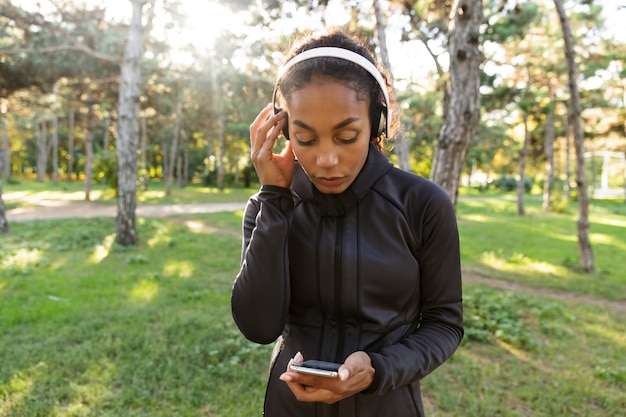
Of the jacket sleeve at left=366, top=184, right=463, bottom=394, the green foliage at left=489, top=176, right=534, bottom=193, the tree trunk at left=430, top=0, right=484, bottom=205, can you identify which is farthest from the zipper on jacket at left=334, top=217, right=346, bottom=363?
the green foliage at left=489, top=176, right=534, bottom=193

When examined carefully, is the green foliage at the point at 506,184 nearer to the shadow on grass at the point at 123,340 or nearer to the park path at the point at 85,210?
the park path at the point at 85,210

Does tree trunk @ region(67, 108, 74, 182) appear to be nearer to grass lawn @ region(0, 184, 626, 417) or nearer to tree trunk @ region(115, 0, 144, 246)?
tree trunk @ region(115, 0, 144, 246)

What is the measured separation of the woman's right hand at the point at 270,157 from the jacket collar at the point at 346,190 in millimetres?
46

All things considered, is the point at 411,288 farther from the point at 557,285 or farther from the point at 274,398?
the point at 557,285

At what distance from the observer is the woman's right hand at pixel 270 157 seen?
1404 millimetres

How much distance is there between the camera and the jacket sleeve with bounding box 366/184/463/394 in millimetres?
1312

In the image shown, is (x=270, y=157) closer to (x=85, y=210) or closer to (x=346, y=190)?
(x=346, y=190)

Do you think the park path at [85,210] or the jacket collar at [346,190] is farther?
the park path at [85,210]

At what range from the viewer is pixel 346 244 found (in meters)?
1.37

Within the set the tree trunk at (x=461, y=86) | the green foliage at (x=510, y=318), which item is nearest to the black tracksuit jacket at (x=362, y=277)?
the tree trunk at (x=461, y=86)

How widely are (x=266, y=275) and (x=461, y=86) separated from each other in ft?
14.2

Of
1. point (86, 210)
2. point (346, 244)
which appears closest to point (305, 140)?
point (346, 244)

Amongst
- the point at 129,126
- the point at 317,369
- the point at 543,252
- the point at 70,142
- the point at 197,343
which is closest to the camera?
the point at 317,369

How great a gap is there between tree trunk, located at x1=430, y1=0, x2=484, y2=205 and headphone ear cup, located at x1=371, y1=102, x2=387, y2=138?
3.59 m
